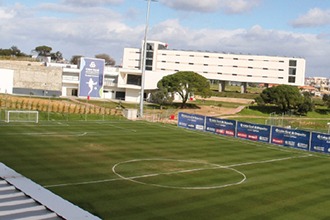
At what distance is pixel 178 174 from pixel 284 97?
74.2m

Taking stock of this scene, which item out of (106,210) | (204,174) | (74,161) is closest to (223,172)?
(204,174)

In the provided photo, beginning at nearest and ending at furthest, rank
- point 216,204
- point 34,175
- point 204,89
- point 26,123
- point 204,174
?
point 216,204 → point 34,175 → point 204,174 → point 26,123 → point 204,89

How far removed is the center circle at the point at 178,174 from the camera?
23719 millimetres

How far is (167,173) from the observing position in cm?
2619

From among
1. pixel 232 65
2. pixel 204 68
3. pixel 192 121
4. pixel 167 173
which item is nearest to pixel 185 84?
pixel 192 121

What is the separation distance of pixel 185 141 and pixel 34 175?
20563 millimetres

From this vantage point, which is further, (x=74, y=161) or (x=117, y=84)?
(x=117, y=84)

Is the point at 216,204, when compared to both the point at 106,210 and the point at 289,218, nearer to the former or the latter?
the point at 289,218

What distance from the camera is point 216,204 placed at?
65.9 feet

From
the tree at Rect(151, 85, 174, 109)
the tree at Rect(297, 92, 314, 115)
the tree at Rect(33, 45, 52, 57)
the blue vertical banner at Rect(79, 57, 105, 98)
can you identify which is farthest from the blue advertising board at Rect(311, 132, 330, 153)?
the tree at Rect(33, 45, 52, 57)

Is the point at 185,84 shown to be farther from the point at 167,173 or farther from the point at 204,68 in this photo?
the point at 167,173

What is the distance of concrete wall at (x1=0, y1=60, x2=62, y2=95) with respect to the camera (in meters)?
95.2

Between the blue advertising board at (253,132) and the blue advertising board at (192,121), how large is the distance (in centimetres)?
578

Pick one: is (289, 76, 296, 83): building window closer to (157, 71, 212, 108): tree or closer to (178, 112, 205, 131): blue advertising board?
(157, 71, 212, 108): tree
